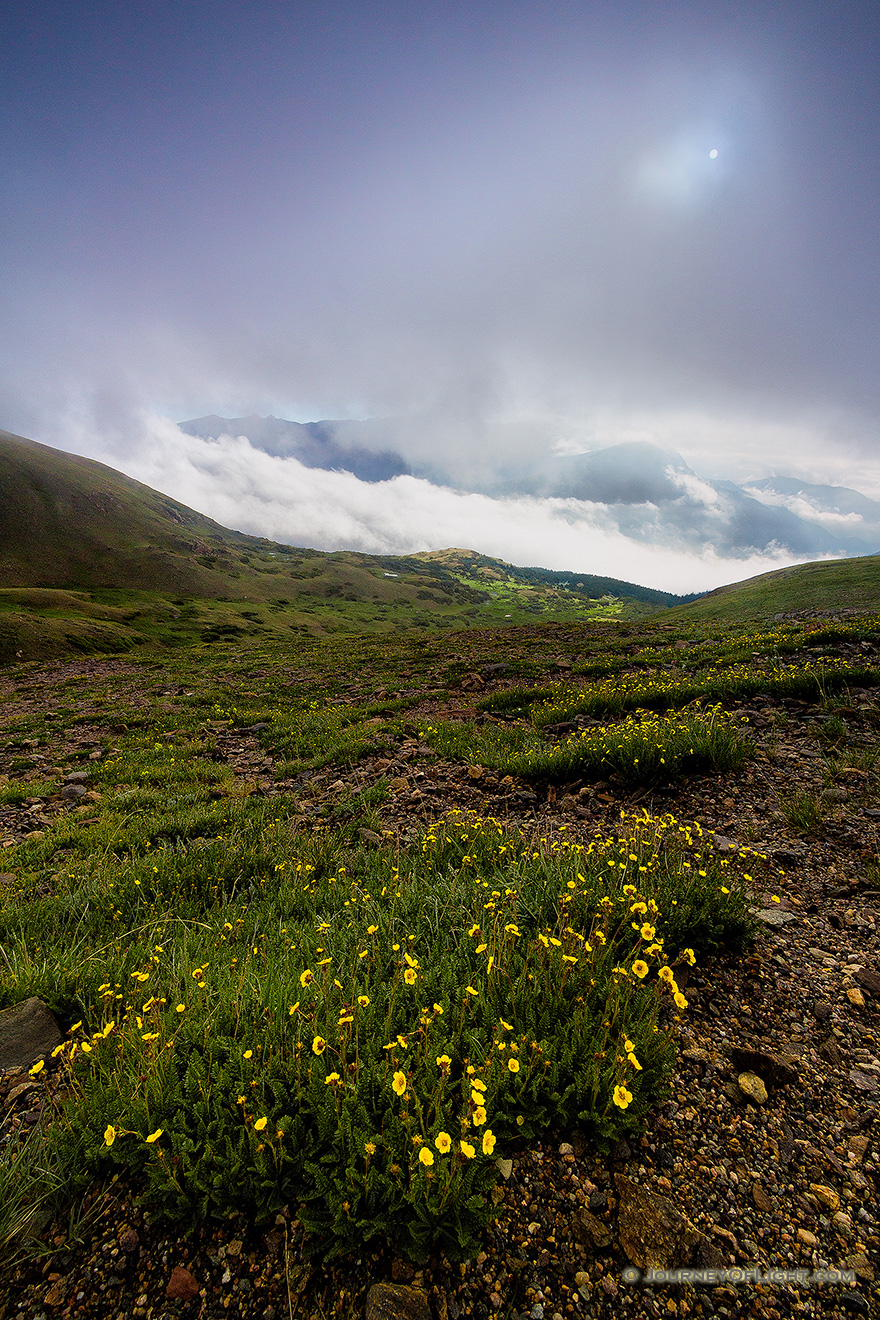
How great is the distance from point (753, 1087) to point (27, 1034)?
15.8ft

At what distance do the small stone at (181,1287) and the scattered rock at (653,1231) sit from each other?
73.3 inches

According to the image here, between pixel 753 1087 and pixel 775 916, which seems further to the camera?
pixel 775 916

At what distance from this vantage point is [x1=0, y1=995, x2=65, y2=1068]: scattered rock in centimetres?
334

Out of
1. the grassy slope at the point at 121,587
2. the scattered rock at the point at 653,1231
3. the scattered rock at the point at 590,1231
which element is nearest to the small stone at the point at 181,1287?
the scattered rock at the point at 590,1231

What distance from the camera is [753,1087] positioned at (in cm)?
278

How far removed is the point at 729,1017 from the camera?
3.28m

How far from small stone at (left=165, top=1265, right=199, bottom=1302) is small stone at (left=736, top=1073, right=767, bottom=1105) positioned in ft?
9.39

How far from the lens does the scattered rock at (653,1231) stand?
2100 mm

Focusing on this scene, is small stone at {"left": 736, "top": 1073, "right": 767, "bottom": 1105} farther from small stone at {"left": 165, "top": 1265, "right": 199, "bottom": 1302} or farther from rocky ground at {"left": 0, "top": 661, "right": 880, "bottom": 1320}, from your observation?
small stone at {"left": 165, "top": 1265, "right": 199, "bottom": 1302}

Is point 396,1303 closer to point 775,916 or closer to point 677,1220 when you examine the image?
point 677,1220

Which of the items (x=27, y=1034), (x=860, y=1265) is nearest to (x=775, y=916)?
(x=860, y=1265)

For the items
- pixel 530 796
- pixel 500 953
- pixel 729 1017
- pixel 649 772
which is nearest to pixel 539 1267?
pixel 500 953

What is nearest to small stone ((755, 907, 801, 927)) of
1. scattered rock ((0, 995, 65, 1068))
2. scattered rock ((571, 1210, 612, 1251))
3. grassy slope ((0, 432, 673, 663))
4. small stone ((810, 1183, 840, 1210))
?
small stone ((810, 1183, 840, 1210))

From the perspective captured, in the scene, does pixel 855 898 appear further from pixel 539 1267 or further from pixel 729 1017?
pixel 539 1267
